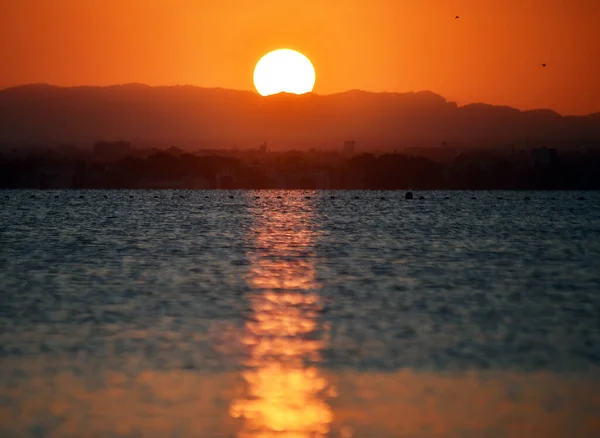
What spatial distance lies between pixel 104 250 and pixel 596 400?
52.1 metres

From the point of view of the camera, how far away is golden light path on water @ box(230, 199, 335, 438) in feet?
56.3

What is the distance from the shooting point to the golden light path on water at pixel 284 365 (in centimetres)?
1717

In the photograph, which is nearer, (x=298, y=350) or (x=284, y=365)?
(x=284, y=365)

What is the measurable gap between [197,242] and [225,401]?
192 ft

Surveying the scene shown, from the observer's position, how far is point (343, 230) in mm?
102438

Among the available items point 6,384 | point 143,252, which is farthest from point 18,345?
point 143,252

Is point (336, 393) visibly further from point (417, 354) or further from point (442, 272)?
point (442, 272)

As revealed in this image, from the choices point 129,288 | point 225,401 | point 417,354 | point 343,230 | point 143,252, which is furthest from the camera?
point 343,230

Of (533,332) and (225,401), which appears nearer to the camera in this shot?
(225,401)

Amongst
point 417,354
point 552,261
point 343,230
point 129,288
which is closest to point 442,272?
point 552,261

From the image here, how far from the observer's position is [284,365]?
22703 millimetres

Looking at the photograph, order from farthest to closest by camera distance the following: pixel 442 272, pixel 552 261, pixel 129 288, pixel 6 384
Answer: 1. pixel 552 261
2. pixel 442 272
3. pixel 129 288
4. pixel 6 384

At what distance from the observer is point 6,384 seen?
66.5 ft

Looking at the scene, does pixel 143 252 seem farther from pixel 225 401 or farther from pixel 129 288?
pixel 225 401
